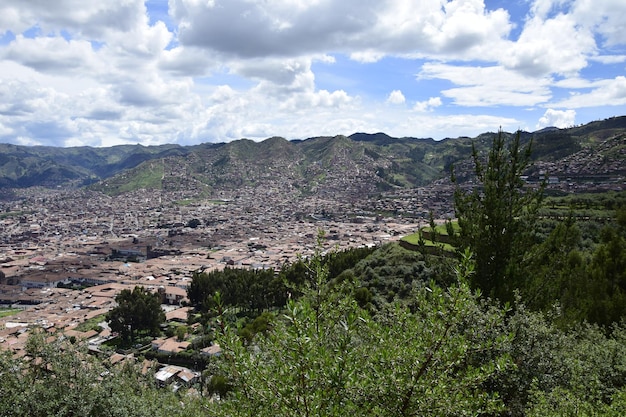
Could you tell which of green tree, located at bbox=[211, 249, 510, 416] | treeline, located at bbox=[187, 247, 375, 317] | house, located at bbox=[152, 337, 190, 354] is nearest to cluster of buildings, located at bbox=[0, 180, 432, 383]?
house, located at bbox=[152, 337, 190, 354]

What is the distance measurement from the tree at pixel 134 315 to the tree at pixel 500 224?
4564 centimetres

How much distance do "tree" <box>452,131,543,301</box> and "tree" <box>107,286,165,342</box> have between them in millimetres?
45644

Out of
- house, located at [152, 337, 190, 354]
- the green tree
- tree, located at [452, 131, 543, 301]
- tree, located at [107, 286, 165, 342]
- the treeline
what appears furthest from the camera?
the treeline

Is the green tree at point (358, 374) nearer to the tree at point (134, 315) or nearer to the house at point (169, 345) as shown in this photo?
the house at point (169, 345)

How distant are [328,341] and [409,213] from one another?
138748 mm

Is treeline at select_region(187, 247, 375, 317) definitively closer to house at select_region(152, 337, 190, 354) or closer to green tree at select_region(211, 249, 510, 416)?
house at select_region(152, 337, 190, 354)

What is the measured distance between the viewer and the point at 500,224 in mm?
11844

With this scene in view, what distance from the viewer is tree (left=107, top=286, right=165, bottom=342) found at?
152ft

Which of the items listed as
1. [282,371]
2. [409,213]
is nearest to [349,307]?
[282,371]

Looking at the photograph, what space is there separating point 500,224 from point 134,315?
47.4 metres


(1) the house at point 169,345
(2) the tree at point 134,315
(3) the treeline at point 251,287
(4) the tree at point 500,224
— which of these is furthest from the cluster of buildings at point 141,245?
(4) the tree at point 500,224

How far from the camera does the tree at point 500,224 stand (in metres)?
11.8

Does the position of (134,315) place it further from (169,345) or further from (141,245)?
(141,245)

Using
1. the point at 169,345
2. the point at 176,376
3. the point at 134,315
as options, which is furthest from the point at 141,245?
the point at 176,376
